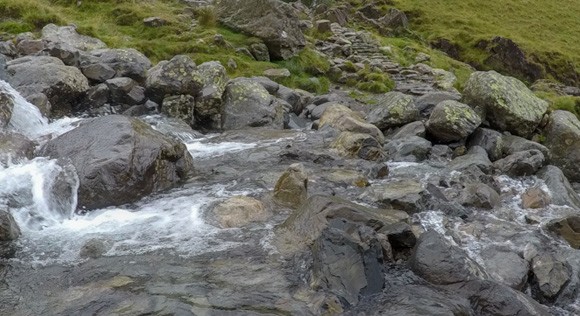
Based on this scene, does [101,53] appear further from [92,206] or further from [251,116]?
[92,206]

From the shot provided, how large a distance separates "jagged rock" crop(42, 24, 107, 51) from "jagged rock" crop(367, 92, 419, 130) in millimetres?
14893

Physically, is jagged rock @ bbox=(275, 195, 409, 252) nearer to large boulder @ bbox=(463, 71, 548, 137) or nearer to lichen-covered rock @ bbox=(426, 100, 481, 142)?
lichen-covered rock @ bbox=(426, 100, 481, 142)

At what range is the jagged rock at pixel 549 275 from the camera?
426 inches

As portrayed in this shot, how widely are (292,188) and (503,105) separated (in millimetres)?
11690

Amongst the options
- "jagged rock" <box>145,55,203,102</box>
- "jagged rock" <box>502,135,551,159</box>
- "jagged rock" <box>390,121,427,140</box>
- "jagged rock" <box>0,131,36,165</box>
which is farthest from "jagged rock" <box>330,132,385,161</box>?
"jagged rock" <box>0,131,36,165</box>

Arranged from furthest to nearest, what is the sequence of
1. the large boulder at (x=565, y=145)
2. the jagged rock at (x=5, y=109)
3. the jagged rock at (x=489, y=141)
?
the large boulder at (x=565, y=145), the jagged rock at (x=489, y=141), the jagged rock at (x=5, y=109)

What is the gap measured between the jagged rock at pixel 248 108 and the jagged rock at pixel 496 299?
45.8 ft

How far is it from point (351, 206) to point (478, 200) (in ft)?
15.2

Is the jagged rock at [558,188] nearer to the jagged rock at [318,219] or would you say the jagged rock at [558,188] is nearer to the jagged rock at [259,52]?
the jagged rock at [318,219]

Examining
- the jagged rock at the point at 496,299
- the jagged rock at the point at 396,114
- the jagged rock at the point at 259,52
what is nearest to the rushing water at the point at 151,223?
the jagged rock at the point at 496,299

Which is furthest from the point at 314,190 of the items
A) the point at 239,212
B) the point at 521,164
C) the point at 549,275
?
the point at 521,164

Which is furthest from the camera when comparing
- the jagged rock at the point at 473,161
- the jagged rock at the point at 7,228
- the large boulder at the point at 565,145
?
the large boulder at the point at 565,145

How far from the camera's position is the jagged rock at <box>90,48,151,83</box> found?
23.9 meters

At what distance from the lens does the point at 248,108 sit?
910 inches
